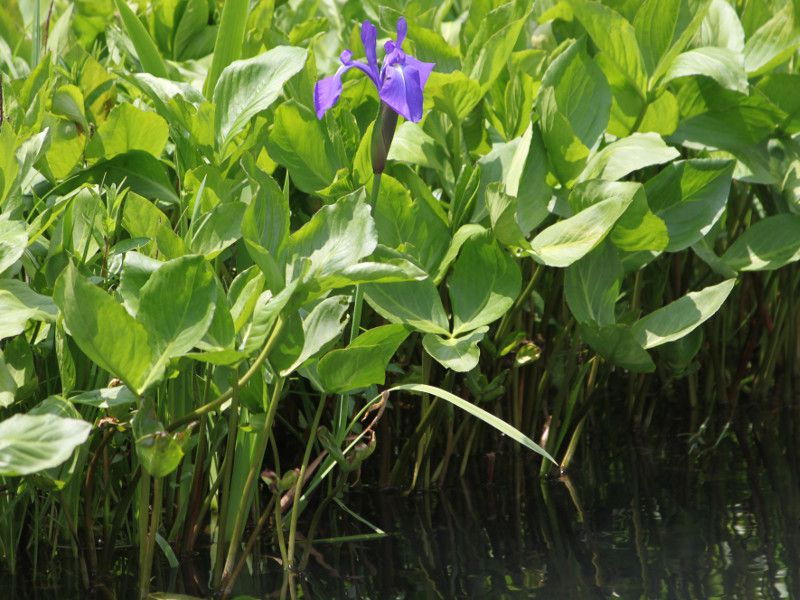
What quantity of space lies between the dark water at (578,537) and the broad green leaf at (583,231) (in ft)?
1.00

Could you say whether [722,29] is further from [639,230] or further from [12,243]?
[12,243]

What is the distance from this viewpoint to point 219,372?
90 centimetres

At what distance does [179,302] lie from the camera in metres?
0.76

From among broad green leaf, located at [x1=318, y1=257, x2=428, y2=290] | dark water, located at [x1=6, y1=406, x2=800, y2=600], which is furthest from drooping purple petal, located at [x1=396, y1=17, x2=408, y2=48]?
dark water, located at [x1=6, y1=406, x2=800, y2=600]

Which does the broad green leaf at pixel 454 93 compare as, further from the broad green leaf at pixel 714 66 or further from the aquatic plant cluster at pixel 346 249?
the broad green leaf at pixel 714 66

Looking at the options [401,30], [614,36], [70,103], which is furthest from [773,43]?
[70,103]

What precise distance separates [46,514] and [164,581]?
0.53 ft

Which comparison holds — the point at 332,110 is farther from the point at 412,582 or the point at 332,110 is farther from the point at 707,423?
the point at 707,423

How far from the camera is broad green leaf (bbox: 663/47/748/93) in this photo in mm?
1123

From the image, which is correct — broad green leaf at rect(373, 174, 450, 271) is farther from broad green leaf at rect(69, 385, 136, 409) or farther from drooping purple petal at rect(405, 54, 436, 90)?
broad green leaf at rect(69, 385, 136, 409)

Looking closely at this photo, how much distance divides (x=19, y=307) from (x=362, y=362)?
0.29 meters

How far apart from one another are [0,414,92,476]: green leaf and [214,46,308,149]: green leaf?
39 cm

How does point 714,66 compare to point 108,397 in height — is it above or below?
above

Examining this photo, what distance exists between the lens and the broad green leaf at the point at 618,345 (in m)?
1.06
